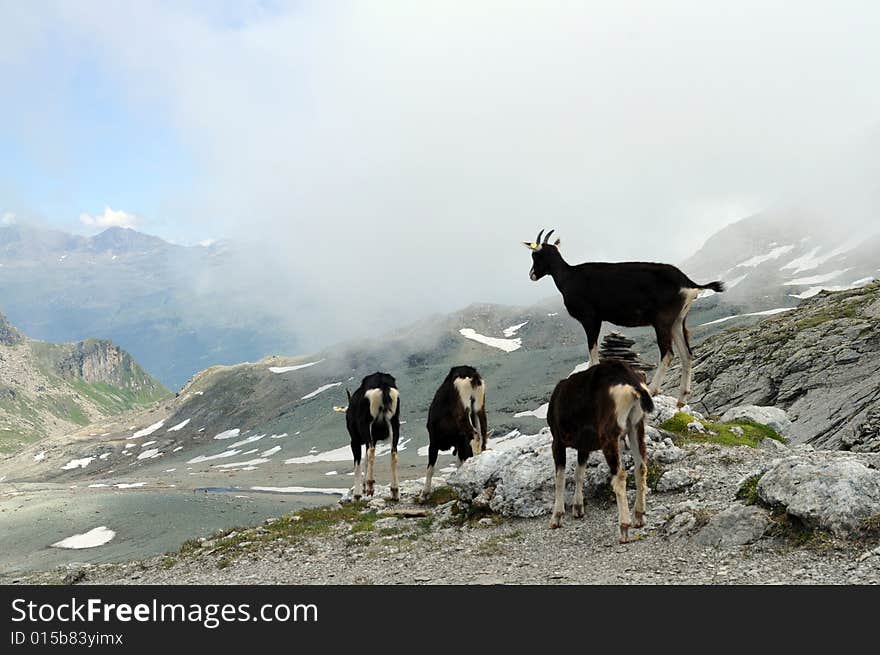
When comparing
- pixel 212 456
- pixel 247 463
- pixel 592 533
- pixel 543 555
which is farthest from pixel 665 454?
pixel 212 456

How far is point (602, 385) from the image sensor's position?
12.4 m

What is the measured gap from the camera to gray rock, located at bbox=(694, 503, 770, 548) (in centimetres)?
1067

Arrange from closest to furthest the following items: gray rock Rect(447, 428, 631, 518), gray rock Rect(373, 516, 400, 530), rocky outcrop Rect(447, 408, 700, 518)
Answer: rocky outcrop Rect(447, 408, 700, 518) < gray rock Rect(447, 428, 631, 518) < gray rock Rect(373, 516, 400, 530)

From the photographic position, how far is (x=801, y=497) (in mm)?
10555

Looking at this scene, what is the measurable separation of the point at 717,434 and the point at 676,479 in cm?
547

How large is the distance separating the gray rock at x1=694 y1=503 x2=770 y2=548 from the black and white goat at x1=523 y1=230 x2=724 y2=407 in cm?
418

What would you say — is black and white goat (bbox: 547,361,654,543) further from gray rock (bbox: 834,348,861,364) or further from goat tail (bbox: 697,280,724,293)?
gray rock (bbox: 834,348,861,364)

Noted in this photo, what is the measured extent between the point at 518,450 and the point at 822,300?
105m

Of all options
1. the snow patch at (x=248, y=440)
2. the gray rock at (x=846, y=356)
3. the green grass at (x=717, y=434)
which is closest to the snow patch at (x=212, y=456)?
the snow patch at (x=248, y=440)

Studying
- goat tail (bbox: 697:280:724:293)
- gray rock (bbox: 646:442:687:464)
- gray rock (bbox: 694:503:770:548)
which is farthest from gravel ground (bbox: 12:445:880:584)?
goat tail (bbox: 697:280:724:293)

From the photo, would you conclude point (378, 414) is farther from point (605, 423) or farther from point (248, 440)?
point (248, 440)
